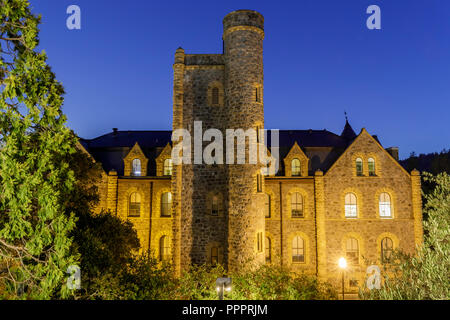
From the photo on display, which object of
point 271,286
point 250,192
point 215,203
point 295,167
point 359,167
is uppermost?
point 295,167

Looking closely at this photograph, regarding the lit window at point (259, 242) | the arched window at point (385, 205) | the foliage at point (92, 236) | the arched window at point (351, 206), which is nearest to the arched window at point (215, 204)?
the lit window at point (259, 242)

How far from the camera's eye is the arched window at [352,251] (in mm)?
23016

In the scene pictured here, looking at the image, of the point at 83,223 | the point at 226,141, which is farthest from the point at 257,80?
the point at 83,223

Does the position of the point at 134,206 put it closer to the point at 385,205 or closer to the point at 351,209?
the point at 351,209

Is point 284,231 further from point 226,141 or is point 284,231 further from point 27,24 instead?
point 27,24

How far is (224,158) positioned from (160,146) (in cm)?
919

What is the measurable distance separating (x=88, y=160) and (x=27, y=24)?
26.2ft

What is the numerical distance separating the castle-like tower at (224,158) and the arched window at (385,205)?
35.4ft

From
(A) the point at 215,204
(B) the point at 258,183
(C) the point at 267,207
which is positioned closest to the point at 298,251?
(C) the point at 267,207

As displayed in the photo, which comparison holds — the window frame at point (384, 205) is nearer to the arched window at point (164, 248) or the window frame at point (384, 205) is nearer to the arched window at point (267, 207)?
the arched window at point (267, 207)

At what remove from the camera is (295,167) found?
2530cm

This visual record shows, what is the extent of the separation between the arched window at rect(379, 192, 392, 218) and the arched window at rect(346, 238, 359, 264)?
126 inches

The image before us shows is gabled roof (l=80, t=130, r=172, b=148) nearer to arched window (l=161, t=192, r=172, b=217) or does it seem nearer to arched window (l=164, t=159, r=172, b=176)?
arched window (l=164, t=159, r=172, b=176)
